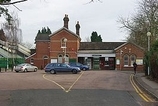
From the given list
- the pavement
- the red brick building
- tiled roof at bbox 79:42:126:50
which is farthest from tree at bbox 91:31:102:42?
the pavement

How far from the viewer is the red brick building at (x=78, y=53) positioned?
70.6 metres

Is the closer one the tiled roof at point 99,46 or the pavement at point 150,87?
the pavement at point 150,87

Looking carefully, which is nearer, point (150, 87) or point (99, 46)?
point (150, 87)

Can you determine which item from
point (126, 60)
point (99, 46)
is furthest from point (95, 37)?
point (126, 60)

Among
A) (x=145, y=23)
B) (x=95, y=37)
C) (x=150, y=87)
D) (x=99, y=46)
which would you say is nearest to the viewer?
(x=150, y=87)

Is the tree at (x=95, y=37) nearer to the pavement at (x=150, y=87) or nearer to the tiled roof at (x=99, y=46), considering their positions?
the tiled roof at (x=99, y=46)

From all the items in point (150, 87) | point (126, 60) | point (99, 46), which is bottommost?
point (150, 87)

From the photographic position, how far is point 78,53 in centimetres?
7312

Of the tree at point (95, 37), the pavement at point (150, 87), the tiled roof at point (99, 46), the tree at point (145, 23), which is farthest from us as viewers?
the tree at point (95, 37)

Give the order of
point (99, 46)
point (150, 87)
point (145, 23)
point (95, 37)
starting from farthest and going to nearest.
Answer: point (95, 37) < point (99, 46) < point (145, 23) < point (150, 87)

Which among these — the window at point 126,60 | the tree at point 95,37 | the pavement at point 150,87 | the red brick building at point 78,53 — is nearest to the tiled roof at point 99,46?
the red brick building at point 78,53

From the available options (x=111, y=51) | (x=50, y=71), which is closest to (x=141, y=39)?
(x=50, y=71)

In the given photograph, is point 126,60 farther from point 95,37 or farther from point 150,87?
point 150,87

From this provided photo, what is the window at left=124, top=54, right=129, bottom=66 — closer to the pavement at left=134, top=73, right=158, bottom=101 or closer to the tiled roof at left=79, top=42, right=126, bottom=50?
the tiled roof at left=79, top=42, right=126, bottom=50
